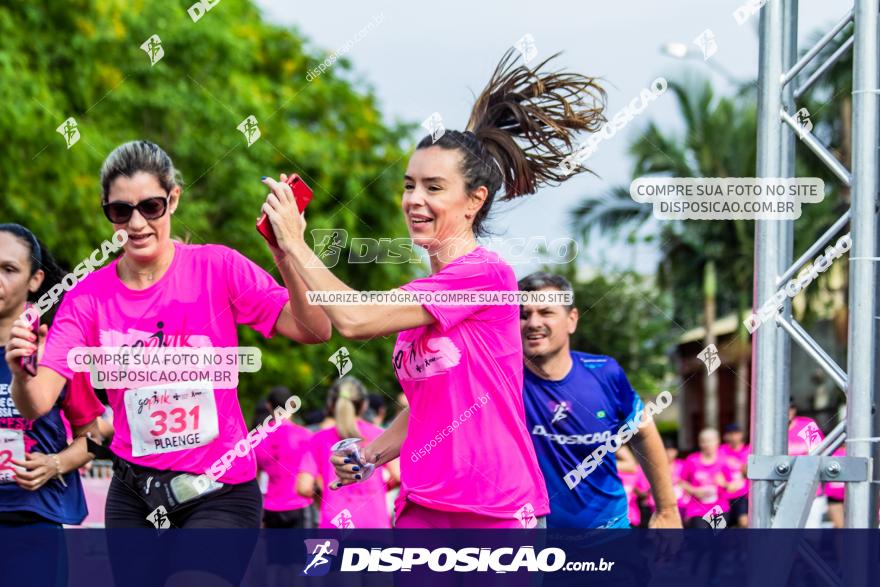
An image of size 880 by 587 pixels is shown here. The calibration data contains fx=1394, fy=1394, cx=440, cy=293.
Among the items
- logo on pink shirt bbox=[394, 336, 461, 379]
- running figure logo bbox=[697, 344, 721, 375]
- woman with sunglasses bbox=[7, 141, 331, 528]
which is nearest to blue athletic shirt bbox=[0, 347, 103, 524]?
woman with sunglasses bbox=[7, 141, 331, 528]

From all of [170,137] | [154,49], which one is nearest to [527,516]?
[154,49]

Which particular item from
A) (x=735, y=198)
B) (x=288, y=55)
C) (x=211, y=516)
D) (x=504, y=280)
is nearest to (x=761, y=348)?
(x=735, y=198)

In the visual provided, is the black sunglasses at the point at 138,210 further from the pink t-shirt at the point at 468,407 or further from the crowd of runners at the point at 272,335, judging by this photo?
the pink t-shirt at the point at 468,407

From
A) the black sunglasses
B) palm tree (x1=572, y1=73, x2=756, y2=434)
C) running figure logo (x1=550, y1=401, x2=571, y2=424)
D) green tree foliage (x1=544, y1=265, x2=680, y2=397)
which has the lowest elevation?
running figure logo (x1=550, y1=401, x2=571, y2=424)

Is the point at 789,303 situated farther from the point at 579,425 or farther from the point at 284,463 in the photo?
→ the point at 284,463

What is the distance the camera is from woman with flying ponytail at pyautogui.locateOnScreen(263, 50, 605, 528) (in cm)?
413

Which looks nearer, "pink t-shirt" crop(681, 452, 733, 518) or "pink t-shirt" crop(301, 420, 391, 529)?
"pink t-shirt" crop(301, 420, 391, 529)

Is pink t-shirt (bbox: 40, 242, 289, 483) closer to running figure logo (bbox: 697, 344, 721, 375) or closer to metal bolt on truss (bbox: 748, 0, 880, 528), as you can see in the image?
metal bolt on truss (bbox: 748, 0, 880, 528)

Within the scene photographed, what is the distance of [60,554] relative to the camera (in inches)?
187

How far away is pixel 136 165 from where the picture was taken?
4.61 meters

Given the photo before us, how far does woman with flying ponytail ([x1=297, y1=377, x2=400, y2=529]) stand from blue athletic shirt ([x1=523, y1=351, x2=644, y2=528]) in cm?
247

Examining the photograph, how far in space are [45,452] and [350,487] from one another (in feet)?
11.3

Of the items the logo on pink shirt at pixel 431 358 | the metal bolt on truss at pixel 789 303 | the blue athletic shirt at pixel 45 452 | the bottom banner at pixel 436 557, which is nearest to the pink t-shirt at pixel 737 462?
the bottom banner at pixel 436 557

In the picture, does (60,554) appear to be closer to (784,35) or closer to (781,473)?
(781,473)
